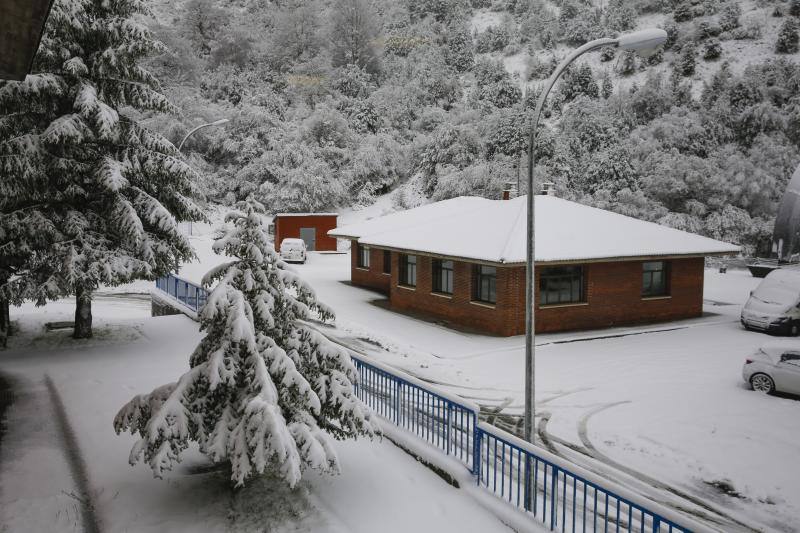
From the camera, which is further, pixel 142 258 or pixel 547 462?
pixel 142 258

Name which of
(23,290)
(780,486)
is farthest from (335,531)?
(23,290)

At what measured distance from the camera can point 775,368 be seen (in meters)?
14.4

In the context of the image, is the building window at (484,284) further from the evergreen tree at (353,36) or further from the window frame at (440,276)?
the evergreen tree at (353,36)

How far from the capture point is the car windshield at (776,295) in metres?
22.0

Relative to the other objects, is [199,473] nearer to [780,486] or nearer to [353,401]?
[353,401]

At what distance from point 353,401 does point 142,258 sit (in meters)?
10.5

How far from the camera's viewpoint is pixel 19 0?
13.7 ft

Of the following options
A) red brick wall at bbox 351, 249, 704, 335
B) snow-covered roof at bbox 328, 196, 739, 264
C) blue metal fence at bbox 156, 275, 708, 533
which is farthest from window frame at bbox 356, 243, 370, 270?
blue metal fence at bbox 156, 275, 708, 533

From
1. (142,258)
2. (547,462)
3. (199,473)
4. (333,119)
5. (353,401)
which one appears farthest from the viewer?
(333,119)

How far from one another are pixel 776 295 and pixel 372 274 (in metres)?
18.7

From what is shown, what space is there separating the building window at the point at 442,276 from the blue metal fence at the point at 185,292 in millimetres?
9332

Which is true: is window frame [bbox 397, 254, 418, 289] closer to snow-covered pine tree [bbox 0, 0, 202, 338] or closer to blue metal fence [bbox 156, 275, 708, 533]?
snow-covered pine tree [bbox 0, 0, 202, 338]

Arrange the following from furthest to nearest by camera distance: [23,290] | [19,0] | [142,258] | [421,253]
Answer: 1. [421,253]
2. [142,258]
3. [23,290]
4. [19,0]

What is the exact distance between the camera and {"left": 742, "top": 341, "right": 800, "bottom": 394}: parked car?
1409 centimetres
